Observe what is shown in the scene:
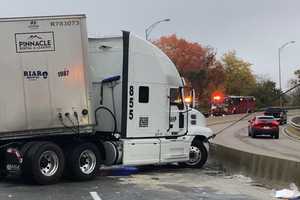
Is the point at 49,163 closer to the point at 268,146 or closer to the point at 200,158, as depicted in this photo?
the point at 200,158

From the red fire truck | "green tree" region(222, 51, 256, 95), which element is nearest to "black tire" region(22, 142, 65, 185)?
the red fire truck

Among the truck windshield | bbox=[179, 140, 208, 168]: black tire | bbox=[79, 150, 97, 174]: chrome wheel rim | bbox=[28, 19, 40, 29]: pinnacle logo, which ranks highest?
bbox=[28, 19, 40, 29]: pinnacle logo

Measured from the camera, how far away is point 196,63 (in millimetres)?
95375

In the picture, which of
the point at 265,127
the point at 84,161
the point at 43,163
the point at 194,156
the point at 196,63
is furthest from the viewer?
the point at 196,63

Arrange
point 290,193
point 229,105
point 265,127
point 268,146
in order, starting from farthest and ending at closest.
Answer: point 229,105, point 265,127, point 268,146, point 290,193

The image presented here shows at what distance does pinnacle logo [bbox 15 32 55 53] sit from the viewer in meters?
14.1

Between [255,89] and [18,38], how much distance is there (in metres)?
117

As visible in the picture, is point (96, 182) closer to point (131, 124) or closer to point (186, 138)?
point (131, 124)

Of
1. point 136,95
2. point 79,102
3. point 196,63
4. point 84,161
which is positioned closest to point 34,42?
point 79,102

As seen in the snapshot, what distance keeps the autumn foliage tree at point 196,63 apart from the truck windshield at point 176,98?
2871 inches

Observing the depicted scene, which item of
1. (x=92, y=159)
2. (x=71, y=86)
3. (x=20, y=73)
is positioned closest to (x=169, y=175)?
(x=92, y=159)

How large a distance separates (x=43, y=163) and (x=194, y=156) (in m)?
5.72

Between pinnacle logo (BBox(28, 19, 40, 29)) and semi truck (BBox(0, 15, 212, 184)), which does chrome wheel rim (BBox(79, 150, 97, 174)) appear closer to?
semi truck (BBox(0, 15, 212, 184))

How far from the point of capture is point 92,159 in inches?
599
